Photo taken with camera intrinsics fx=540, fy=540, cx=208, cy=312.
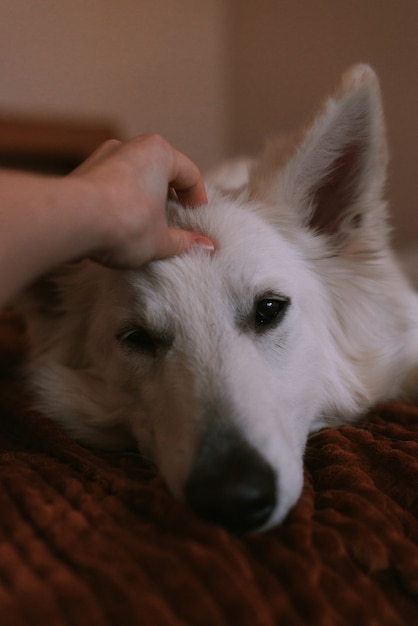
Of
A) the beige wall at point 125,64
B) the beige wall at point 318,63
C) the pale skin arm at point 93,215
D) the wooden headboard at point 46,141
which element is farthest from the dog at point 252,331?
the beige wall at point 125,64

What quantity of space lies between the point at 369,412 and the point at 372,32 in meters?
1.88

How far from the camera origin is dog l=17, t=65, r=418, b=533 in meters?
0.86

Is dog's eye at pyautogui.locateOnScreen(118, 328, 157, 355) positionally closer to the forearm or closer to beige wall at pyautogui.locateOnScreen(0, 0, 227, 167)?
the forearm

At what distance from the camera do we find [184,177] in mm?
1113

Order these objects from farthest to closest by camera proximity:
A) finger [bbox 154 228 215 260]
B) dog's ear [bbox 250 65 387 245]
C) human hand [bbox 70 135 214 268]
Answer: dog's ear [bbox 250 65 387 245], finger [bbox 154 228 215 260], human hand [bbox 70 135 214 268]

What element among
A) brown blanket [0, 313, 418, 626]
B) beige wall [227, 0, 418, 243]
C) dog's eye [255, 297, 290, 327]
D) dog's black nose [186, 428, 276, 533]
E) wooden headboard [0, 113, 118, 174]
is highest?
beige wall [227, 0, 418, 243]

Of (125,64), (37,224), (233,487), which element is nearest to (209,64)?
(125,64)

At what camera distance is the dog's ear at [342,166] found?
45.1 inches

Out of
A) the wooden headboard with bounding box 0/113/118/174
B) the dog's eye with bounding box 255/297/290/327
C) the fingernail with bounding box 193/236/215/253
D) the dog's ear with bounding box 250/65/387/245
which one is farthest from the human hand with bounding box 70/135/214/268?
the wooden headboard with bounding box 0/113/118/174

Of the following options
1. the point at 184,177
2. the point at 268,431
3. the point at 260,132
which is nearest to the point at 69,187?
the point at 184,177

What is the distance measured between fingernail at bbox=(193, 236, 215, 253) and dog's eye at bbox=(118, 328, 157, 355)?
0.21 meters

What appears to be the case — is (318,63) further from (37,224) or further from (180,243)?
(37,224)

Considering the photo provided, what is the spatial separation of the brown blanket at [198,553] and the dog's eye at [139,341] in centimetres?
26

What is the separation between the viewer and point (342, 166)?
1.30m
